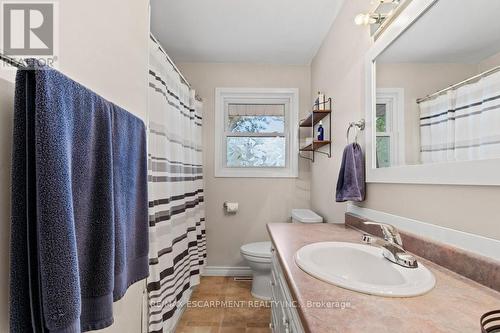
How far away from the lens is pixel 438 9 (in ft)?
3.18

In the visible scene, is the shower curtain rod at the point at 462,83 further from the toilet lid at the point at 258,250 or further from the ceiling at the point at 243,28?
the toilet lid at the point at 258,250

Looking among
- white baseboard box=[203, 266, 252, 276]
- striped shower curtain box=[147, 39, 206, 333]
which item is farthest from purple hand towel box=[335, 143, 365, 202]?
white baseboard box=[203, 266, 252, 276]

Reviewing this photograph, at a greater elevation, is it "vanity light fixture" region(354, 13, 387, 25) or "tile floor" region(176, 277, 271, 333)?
"vanity light fixture" region(354, 13, 387, 25)

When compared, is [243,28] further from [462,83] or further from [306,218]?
[462,83]

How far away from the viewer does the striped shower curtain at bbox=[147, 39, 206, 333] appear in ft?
4.95

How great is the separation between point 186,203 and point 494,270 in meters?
1.87

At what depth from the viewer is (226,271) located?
9.20 ft

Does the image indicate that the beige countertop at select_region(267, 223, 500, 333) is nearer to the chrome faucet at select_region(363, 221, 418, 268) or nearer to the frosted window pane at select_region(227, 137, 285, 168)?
the chrome faucet at select_region(363, 221, 418, 268)

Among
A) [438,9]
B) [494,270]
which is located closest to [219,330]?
[494,270]

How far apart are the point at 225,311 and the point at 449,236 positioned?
5.68ft

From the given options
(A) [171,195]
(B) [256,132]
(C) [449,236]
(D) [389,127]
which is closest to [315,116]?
(B) [256,132]

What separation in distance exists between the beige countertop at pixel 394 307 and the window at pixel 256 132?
82.0 inches

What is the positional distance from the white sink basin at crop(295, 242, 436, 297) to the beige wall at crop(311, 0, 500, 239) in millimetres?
223

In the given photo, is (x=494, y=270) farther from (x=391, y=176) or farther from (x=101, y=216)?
(x=101, y=216)
